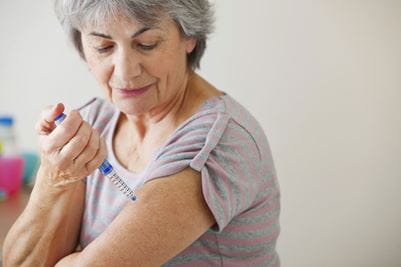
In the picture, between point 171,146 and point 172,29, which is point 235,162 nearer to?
point 171,146

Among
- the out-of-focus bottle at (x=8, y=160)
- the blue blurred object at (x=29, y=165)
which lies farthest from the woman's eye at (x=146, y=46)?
the blue blurred object at (x=29, y=165)

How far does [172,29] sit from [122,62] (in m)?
0.12

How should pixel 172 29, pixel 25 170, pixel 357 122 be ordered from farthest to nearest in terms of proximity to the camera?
pixel 25 170, pixel 357 122, pixel 172 29

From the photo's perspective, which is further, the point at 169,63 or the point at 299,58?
the point at 299,58

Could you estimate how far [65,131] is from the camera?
0.91 m

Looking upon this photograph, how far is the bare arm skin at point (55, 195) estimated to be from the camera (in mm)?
927

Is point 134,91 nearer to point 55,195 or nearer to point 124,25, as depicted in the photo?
point 124,25

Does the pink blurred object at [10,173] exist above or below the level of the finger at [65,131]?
below

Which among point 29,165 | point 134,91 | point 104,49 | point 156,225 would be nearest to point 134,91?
point 134,91

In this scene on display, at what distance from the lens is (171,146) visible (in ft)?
3.44

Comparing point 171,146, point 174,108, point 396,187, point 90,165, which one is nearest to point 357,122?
point 396,187

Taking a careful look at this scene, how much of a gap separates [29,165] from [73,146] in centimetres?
112

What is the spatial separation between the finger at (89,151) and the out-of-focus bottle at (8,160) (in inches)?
37.8

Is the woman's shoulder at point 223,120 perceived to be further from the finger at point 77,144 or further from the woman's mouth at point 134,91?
the finger at point 77,144
